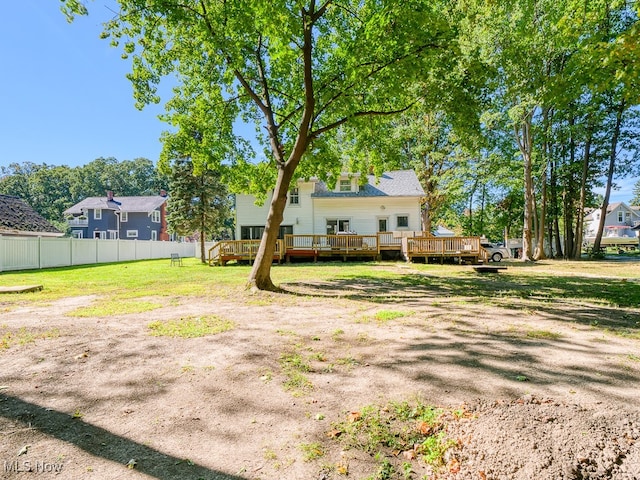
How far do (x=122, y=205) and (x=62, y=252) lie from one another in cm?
2495

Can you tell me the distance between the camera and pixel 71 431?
2.44 meters

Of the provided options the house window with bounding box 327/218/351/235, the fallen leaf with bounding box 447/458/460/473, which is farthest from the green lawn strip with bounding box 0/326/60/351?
the house window with bounding box 327/218/351/235

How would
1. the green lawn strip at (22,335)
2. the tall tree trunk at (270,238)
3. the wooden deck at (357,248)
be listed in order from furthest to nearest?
the wooden deck at (357,248) < the tall tree trunk at (270,238) < the green lawn strip at (22,335)

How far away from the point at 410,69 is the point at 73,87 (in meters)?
20.9

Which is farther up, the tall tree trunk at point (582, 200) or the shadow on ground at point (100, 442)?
the tall tree trunk at point (582, 200)

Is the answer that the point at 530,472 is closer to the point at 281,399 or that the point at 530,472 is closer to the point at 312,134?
the point at 281,399

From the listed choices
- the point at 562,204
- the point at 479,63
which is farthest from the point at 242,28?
the point at 562,204

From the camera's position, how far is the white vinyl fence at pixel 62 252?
→ 52.4ft

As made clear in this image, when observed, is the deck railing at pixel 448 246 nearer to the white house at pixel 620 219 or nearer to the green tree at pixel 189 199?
the green tree at pixel 189 199

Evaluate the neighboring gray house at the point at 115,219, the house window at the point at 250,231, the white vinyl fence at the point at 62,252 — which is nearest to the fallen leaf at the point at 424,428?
the white vinyl fence at the point at 62,252

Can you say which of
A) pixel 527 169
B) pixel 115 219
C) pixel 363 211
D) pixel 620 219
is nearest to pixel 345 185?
pixel 363 211

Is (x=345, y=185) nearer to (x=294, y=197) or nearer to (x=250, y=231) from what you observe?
(x=294, y=197)

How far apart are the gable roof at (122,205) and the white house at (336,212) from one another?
75.8 ft

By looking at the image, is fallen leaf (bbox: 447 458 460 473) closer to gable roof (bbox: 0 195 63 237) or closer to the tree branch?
the tree branch
